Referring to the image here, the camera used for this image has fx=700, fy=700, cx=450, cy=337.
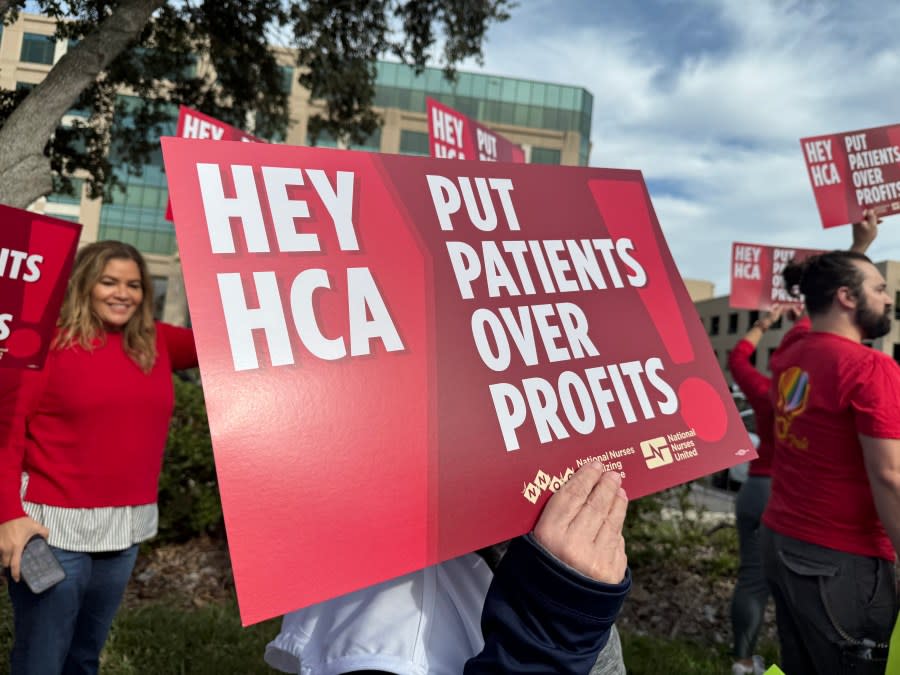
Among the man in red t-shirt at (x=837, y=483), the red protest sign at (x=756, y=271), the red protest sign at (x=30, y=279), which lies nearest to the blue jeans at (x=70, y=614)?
the red protest sign at (x=30, y=279)

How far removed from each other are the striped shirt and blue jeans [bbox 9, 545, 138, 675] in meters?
0.05

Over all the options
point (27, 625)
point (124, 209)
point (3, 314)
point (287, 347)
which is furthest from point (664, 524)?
point (124, 209)

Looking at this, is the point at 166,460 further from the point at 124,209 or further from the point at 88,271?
the point at 124,209

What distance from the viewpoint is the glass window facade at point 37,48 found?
6.31 m

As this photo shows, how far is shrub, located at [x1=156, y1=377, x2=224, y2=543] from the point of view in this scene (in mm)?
5512

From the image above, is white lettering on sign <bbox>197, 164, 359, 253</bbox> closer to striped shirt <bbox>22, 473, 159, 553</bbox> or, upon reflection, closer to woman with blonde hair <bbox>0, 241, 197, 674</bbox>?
woman with blonde hair <bbox>0, 241, 197, 674</bbox>

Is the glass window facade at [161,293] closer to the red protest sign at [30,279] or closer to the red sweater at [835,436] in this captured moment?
the red protest sign at [30,279]

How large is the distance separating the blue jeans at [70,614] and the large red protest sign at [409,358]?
2009 mm

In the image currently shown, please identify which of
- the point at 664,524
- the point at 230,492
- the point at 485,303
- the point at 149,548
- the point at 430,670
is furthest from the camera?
the point at 664,524

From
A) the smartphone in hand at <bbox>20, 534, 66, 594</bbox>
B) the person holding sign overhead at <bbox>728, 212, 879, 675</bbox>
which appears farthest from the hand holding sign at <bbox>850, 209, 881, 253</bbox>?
the smartphone in hand at <bbox>20, 534, 66, 594</bbox>

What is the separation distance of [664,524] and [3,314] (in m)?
5.55

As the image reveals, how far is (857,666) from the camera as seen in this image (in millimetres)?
2184

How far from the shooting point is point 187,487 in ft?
18.5

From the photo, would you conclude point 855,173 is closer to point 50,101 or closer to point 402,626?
point 402,626
